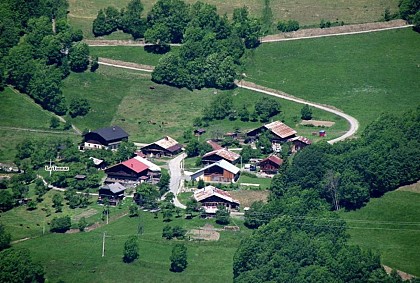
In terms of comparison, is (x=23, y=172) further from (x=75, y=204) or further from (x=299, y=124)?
(x=299, y=124)

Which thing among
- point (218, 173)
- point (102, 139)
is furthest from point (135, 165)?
point (102, 139)

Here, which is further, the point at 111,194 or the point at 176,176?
the point at 176,176

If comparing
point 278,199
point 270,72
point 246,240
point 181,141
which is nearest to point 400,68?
point 270,72

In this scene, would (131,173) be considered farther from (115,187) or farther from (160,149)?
(160,149)

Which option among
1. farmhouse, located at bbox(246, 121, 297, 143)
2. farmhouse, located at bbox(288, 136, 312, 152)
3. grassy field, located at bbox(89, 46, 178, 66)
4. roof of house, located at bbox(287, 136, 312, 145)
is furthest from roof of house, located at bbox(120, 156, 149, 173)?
grassy field, located at bbox(89, 46, 178, 66)

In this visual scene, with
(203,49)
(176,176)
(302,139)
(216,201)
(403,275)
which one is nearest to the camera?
(403,275)

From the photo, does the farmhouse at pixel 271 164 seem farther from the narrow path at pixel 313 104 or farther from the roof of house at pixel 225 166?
the narrow path at pixel 313 104
